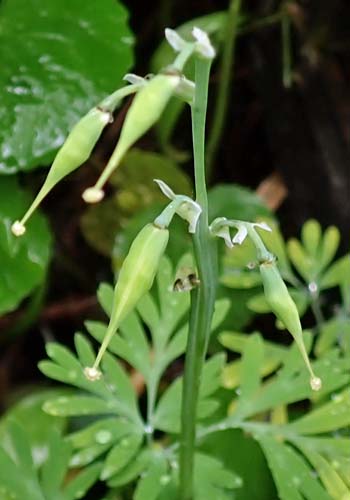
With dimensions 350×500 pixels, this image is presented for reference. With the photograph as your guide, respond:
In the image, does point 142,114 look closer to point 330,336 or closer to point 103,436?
point 103,436

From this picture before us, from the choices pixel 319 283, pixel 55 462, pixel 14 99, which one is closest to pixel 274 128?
pixel 319 283

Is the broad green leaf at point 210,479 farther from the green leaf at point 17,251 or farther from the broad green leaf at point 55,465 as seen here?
the green leaf at point 17,251

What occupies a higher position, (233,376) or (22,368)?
(233,376)

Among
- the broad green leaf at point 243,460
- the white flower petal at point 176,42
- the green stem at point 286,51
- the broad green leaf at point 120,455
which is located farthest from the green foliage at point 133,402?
the green stem at point 286,51

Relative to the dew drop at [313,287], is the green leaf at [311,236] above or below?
above

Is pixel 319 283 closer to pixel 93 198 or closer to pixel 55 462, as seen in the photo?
pixel 55 462

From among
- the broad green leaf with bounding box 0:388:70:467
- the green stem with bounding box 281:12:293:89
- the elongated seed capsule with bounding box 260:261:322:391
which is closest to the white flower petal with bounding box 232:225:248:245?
the elongated seed capsule with bounding box 260:261:322:391
